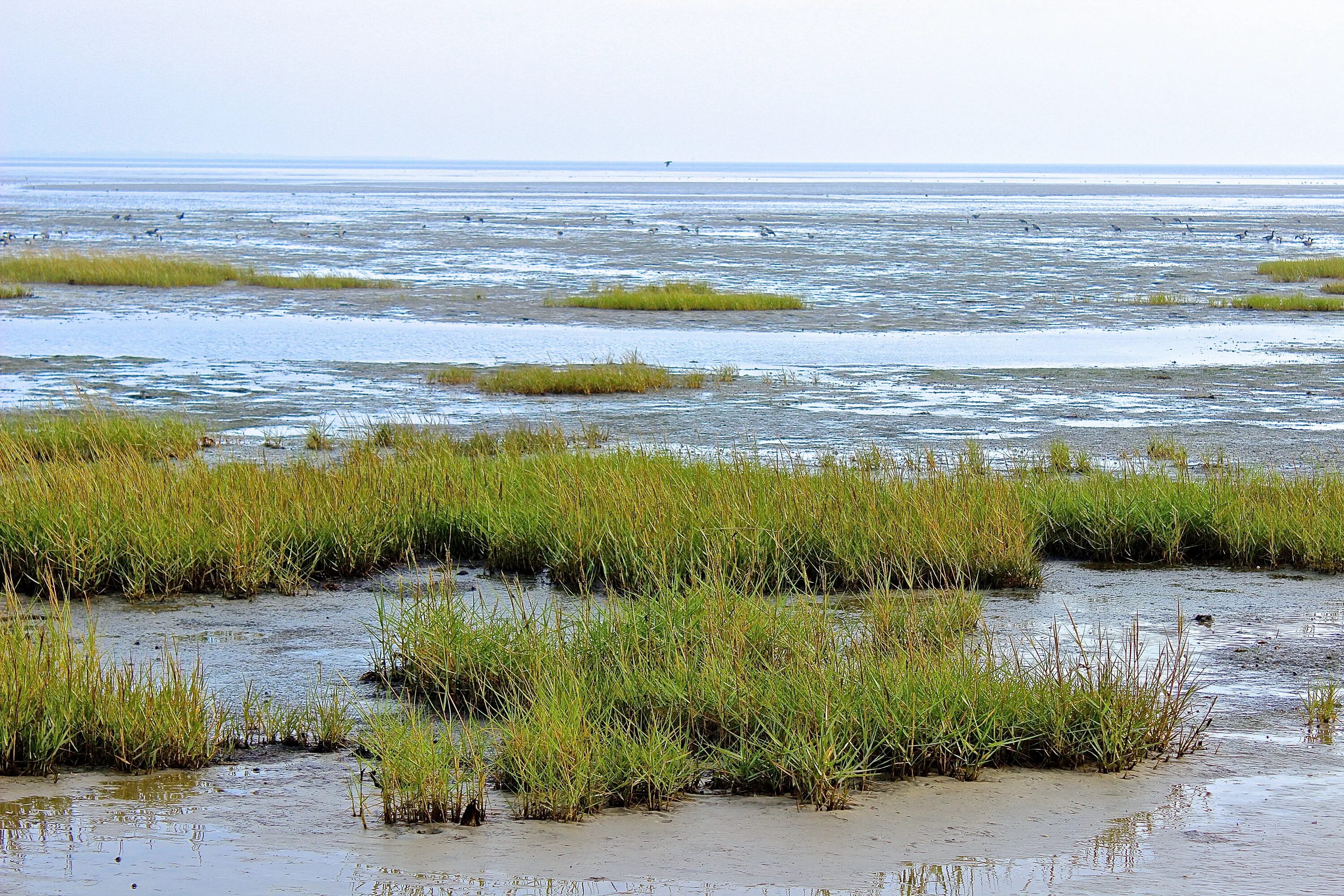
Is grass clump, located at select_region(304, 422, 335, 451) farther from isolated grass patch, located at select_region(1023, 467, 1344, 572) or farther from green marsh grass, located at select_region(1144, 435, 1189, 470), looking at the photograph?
green marsh grass, located at select_region(1144, 435, 1189, 470)

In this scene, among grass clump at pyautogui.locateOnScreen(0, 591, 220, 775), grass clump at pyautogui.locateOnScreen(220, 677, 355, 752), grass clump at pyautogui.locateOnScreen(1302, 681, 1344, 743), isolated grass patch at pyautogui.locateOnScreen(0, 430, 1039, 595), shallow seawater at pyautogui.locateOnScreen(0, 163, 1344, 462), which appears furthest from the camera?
Result: shallow seawater at pyautogui.locateOnScreen(0, 163, 1344, 462)

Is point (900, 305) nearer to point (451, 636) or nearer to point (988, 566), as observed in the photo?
point (988, 566)

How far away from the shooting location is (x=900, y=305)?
28500mm

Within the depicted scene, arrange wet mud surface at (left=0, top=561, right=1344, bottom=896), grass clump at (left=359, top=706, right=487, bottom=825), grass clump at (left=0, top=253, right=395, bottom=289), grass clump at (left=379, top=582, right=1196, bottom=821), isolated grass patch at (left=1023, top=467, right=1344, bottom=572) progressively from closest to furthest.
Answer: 1. wet mud surface at (left=0, top=561, right=1344, bottom=896)
2. grass clump at (left=359, top=706, right=487, bottom=825)
3. grass clump at (left=379, top=582, right=1196, bottom=821)
4. isolated grass patch at (left=1023, top=467, right=1344, bottom=572)
5. grass clump at (left=0, top=253, right=395, bottom=289)

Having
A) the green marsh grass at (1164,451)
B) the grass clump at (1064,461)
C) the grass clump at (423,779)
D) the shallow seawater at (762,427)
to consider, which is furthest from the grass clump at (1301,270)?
the grass clump at (423,779)

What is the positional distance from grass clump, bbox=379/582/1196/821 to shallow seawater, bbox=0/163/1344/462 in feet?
22.7

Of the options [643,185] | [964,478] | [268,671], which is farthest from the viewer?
[643,185]

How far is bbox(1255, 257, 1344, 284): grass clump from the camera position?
1329 inches

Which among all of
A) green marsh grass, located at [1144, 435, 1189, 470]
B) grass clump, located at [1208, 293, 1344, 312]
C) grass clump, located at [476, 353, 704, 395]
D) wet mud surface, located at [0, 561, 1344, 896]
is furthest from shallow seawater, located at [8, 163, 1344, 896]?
grass clump, located at [1208, 293, 1344, 312]

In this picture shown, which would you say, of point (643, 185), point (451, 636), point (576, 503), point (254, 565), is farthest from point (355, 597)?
point (643, 185)

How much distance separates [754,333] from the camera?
2458 cm

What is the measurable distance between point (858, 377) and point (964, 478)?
9.39 m

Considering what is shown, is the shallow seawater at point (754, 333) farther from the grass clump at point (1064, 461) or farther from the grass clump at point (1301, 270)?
the grass clump at point (1064, 461)

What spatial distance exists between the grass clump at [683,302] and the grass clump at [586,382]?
9.59 m
